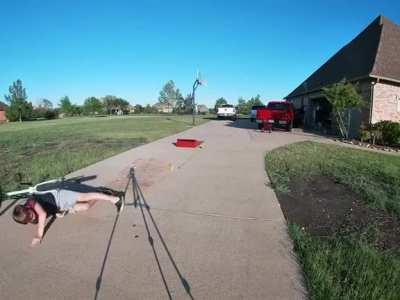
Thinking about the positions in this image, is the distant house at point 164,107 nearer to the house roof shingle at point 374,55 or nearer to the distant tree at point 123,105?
the distant tree at point 123,105

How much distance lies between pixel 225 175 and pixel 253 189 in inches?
50.7

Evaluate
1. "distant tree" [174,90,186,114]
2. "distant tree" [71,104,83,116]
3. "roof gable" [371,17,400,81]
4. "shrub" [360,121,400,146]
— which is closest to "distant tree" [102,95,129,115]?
"distant tree" [71,104,83,116]

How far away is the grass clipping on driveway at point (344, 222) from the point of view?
110 inches

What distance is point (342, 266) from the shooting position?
3.05 meters

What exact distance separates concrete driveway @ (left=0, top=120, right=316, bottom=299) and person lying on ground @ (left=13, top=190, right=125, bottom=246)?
0.15 metres

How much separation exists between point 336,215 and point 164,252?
292 centimetres

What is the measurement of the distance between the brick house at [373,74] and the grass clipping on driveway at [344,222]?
734 cm

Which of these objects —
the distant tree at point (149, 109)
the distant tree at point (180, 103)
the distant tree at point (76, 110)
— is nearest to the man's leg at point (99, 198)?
the distant tree at point (76, 110)

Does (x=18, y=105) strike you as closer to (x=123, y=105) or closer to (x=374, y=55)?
(x=123, y=105)

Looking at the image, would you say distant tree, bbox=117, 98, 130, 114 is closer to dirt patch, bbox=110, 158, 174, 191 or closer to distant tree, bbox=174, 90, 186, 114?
distant tree, bbox=174, 90, 186, 114

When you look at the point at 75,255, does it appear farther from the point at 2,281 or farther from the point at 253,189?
the point at 253,189

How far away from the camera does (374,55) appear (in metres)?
15.9

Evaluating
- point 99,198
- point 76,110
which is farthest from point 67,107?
point 99,198

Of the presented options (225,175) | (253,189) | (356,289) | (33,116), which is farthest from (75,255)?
(33,116)
